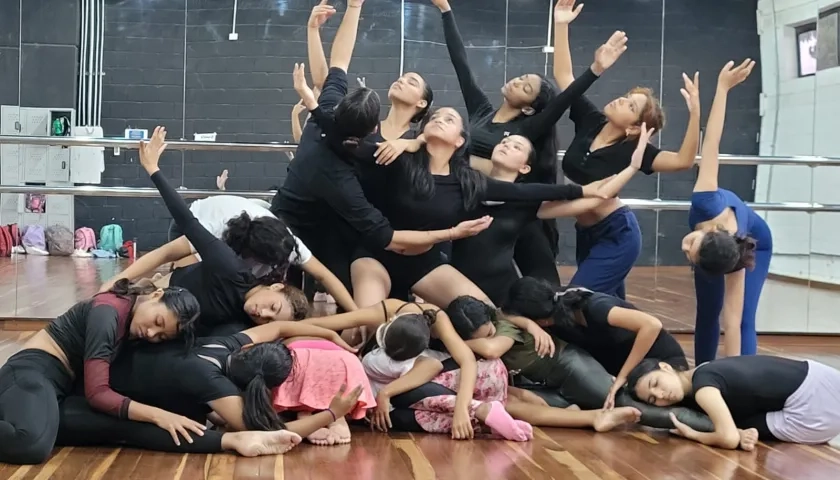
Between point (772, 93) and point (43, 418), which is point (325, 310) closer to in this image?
point (43, 418)

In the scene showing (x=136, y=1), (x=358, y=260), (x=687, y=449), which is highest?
(x=136, y=1)

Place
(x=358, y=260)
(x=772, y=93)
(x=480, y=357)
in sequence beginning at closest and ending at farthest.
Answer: (x=480, y=357)
(x=358, y=260)
(x=772, y=93)

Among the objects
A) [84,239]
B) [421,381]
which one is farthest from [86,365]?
[84,239]

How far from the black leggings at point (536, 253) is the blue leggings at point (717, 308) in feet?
1.66

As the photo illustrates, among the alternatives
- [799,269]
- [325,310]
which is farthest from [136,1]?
[799,269]

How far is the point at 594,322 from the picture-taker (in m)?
2.52

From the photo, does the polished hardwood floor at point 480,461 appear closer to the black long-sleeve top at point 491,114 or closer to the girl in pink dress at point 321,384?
the girl in pink dress at point 321,384

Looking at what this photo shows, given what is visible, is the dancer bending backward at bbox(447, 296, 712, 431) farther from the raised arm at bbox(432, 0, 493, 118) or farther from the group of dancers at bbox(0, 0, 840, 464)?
the raised arm at bbox(432, 0, 493, 118)

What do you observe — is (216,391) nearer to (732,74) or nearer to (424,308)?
(424,308)

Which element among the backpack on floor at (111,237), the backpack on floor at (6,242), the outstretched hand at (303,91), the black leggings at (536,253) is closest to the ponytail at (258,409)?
the outstretched hand at (303,91)

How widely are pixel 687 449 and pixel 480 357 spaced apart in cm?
63

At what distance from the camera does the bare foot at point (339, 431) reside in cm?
213

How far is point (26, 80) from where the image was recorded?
4578 mm

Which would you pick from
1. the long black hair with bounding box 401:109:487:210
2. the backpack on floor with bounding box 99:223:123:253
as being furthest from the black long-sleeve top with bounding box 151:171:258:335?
the backpack on floor with bounding box 99:223:123:253
